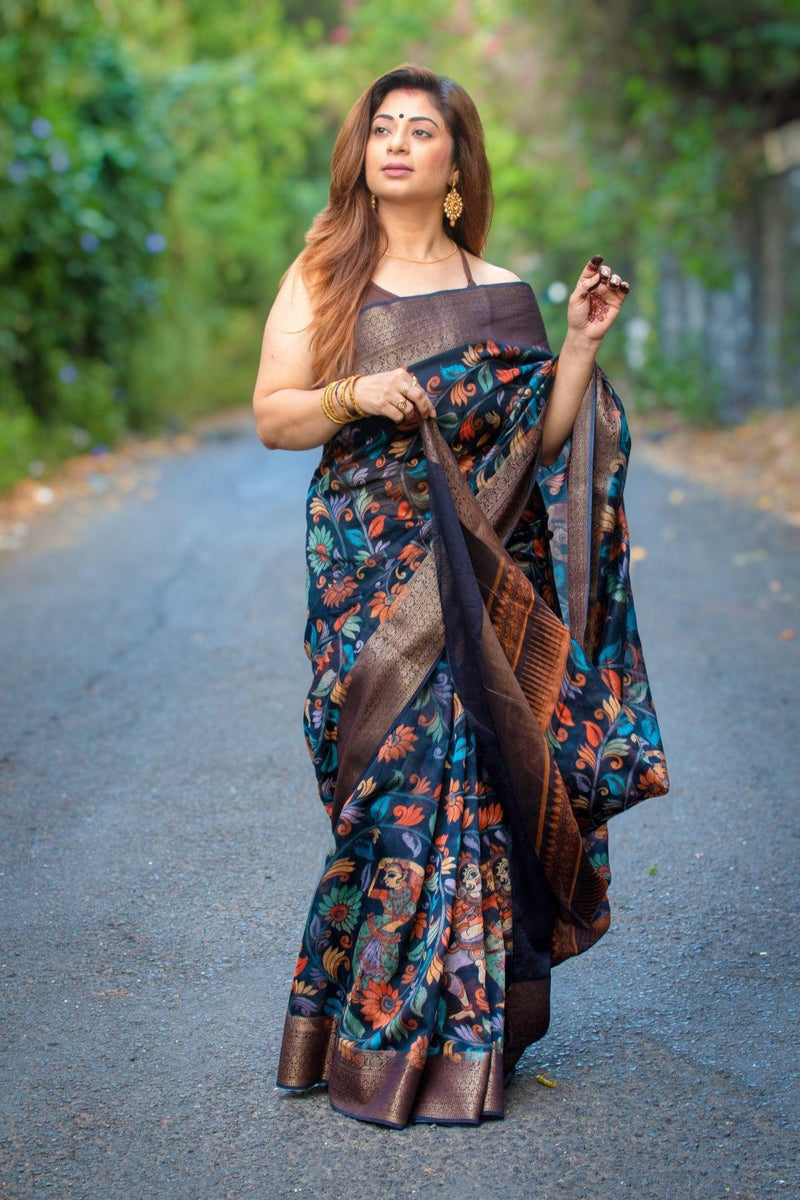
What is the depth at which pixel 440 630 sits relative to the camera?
3088 millimetres

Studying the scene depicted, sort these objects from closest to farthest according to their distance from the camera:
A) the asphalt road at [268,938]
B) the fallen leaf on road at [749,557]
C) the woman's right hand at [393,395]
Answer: the asphalt road at [268,938] < the woman's right hand at [393,395] < the fallen leaf on road at [749,557]

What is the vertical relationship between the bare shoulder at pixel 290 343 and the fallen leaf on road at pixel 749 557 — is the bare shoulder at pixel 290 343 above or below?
above

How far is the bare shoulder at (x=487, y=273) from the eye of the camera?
131 inches

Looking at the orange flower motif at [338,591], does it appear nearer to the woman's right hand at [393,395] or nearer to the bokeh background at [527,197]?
the woman's right hand at [393,395]

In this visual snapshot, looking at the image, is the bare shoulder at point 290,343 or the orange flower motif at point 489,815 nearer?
the orange flower motif at point 489,815

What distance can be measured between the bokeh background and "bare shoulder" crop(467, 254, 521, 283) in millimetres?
6768

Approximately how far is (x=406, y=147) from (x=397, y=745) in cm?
125

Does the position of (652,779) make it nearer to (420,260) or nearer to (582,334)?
(582,334)

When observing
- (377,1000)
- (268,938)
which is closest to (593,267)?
(377,1000)

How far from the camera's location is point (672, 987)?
366 cm

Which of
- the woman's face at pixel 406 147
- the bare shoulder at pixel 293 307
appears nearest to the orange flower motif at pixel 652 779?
the bare shoulder at pixel 293 307

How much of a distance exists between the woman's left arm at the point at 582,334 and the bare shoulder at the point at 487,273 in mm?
182

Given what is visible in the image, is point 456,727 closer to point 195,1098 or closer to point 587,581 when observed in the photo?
point 587,581

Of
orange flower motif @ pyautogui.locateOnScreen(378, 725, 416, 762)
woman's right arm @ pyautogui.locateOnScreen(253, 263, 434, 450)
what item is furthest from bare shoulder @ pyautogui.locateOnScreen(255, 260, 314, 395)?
orange flower motif @ pyautogui.locateOnScreen(378, 725, 416, 762)
